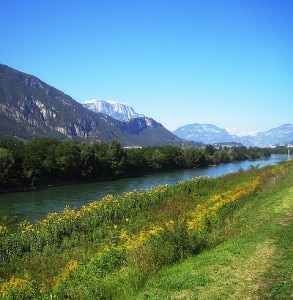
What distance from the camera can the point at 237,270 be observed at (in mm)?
9477

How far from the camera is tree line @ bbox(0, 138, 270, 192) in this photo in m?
67.6

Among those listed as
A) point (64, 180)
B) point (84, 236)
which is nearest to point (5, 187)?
point (64, 180)

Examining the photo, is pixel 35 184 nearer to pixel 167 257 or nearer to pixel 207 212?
pixel 207 212

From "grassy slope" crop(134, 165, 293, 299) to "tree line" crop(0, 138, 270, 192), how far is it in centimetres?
5682

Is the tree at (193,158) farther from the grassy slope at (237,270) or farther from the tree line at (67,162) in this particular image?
the grassy slope at (237,270)

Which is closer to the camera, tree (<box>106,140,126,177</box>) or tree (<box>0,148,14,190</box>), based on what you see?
tree (<box>0,148,14,190</box>)

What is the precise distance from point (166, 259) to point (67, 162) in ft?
224

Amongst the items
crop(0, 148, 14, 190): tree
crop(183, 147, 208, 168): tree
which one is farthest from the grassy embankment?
crop(183, 147, 208, 168): tree

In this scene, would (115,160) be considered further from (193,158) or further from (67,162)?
(193,158)

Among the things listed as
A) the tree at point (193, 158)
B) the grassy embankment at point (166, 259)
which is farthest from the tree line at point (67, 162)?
the grassy embankment at point (166, 259)

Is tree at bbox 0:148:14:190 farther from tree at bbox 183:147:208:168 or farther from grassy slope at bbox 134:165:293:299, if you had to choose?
tree at bbox 183:147:208:168

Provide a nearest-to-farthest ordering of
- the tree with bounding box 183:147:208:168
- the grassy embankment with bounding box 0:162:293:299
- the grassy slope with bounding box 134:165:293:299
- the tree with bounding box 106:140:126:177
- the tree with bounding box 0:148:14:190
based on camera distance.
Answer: the grassy slope with bounding box 134:165:293:299
the grassy embankment with bounding box 0:162:293:299
the tree with bounding box 0:148:14:190
the tree with bounding box 106:140:126:177
the tree with bounding box 183:147:208:168

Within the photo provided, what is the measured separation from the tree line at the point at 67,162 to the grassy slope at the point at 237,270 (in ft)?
186

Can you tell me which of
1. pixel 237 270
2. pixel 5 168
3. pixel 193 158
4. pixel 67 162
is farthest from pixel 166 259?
pixel 193 158
